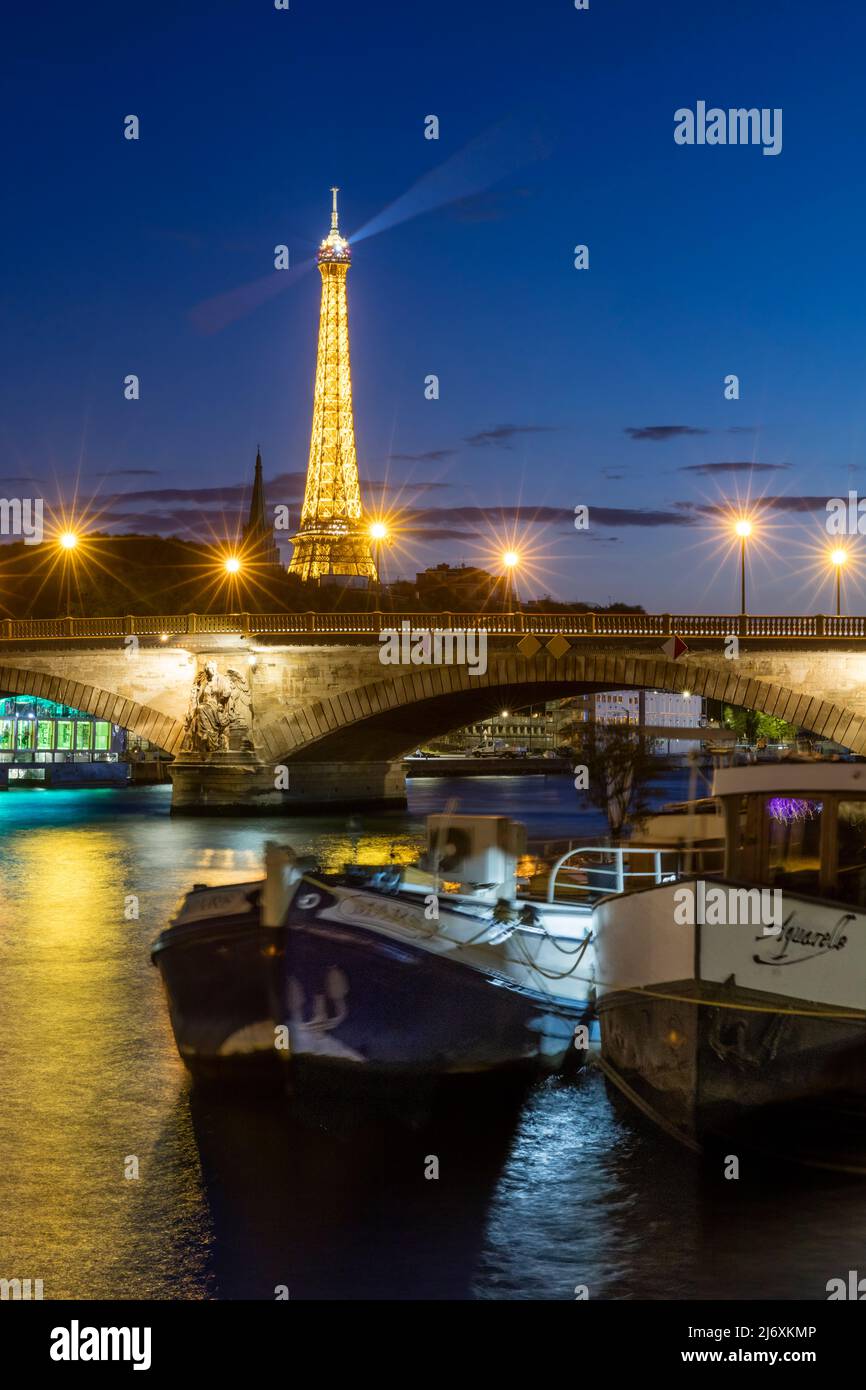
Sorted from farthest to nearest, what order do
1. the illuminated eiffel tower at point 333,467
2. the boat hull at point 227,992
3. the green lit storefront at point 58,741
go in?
the illuminated eiffel tower at point 333,467 → the green lit storefront at point 58,741 → the boat hull at point 227,992

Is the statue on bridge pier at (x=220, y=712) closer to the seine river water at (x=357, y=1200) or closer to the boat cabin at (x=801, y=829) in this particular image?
the seine river water at (x=357, y=1200)

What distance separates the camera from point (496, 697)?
2315 inches

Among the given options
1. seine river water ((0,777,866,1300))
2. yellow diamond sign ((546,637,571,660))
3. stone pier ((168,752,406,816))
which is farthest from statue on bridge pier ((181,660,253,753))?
seine river water ((0,777,866,1300))

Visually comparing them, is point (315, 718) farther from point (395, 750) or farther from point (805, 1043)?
point (805, 1043)

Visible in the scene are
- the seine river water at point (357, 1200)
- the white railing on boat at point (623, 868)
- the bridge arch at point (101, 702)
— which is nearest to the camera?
the seine river water at point (357, 1200)

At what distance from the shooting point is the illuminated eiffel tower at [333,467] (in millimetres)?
139375

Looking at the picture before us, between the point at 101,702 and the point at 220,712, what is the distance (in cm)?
657

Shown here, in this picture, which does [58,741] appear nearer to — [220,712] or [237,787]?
[237,787]

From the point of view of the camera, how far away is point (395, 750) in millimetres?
66250

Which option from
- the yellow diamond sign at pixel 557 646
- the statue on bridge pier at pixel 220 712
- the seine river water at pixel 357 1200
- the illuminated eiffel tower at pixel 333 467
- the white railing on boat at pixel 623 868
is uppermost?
the illuminated eiffel tower at pixel 333 467

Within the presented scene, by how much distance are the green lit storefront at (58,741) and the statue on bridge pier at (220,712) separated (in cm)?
2818

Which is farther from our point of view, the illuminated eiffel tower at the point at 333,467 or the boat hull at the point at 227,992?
the illuminated eiffel tower at the point at 333,467

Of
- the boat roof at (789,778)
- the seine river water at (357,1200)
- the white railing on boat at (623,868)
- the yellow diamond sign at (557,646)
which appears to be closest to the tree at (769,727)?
the yellow diamond sign at (557,646)
